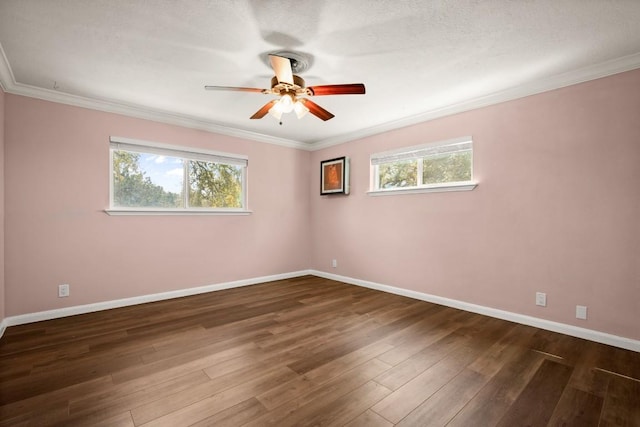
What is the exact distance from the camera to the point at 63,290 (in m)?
3.23

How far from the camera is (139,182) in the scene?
12.5ft

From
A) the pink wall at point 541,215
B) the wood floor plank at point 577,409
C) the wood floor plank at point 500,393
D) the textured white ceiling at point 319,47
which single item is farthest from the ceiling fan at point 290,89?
the wood floor plank at point 577,409

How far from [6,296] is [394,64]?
436cm

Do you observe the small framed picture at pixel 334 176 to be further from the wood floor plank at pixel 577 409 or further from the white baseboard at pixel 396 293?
the wood floor plank at pixel 577 409

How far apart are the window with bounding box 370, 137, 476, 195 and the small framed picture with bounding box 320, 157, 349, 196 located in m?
0.48

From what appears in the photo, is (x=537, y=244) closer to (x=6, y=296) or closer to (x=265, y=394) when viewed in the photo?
(x=265, y=394)

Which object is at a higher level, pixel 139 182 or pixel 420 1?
pixel 420 1

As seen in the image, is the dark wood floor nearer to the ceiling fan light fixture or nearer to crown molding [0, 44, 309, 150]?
the ceiling fan light fixture

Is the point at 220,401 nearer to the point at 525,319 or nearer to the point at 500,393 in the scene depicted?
the point at 500,393

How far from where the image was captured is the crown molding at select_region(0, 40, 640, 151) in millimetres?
2580

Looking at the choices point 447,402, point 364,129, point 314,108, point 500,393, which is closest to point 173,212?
point 314,108

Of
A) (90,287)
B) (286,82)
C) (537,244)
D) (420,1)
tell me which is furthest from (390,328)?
(90,287)

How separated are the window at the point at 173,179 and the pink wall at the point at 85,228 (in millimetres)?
113

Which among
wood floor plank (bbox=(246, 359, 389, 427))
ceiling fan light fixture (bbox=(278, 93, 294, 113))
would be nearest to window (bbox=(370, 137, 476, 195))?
ceiling fan light fixture (bbox=(278, 93, 294, 113))
